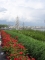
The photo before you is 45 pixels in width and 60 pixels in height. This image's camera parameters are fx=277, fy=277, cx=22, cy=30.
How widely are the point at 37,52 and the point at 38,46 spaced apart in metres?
0.36

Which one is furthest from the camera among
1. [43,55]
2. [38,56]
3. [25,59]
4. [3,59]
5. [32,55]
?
[3,59]

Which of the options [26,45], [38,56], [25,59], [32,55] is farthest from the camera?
[26,45]

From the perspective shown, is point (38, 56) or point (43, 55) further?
point (38, 56)

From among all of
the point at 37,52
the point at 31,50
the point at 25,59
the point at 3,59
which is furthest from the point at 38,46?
the point at 3,59

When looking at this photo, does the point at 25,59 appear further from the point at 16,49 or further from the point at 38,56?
the point at 16,49

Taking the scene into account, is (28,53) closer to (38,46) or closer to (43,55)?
(38,46)

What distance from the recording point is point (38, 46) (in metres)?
11.3

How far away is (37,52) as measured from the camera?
11.0 meters

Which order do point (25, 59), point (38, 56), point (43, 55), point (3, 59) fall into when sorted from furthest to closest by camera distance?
point (3, 59) → point (38, 56) → point (43, 55) → point (25, 59)

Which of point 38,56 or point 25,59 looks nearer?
point 25,59

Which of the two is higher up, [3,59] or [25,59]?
[25,59]

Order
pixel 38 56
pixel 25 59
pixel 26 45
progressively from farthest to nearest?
pixel 26 45 < pixel 38 56 < pixel 25 59

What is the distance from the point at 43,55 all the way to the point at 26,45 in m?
3.71

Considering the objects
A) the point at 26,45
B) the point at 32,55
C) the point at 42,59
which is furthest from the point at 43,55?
the point at 26,45
